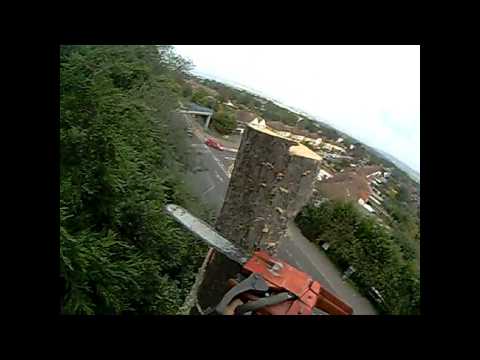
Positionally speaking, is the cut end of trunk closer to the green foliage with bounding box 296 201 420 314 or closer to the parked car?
the green foliage with bounding box 296 201 420 314

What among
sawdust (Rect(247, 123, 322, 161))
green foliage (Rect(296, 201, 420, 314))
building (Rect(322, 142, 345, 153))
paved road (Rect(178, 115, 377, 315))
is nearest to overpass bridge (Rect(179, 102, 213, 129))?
paved road (Rect(178, 115, 377, 315))

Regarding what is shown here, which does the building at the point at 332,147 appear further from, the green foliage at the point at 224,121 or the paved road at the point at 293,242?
the green foliage at the point at 224,121

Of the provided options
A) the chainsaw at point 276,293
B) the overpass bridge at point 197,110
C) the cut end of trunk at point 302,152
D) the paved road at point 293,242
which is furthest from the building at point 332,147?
the overpass bridge at point 197,110

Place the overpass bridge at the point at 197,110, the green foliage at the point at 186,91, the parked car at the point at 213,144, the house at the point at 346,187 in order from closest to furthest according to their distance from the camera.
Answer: the house at the point at 346,187 < the parked car at the point at 213,144 < the overpass bridge at the point at 197,110 < the green foliage at the point at 186,91

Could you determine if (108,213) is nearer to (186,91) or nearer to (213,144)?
(213,144)

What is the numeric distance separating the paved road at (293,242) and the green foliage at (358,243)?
0.42 ft

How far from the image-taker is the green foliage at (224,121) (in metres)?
2.73

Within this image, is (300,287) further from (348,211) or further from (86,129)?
(348,211)

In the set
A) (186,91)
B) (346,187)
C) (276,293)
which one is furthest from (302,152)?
(186,91)

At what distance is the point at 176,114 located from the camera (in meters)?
3.55

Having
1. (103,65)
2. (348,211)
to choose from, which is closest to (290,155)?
(103,65)

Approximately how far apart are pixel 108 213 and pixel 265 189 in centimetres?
70

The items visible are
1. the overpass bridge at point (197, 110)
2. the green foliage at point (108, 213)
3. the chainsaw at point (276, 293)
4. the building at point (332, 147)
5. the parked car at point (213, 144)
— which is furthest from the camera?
the overpass bridge at point (197, 110)

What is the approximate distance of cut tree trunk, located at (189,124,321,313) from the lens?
59.6 inches
